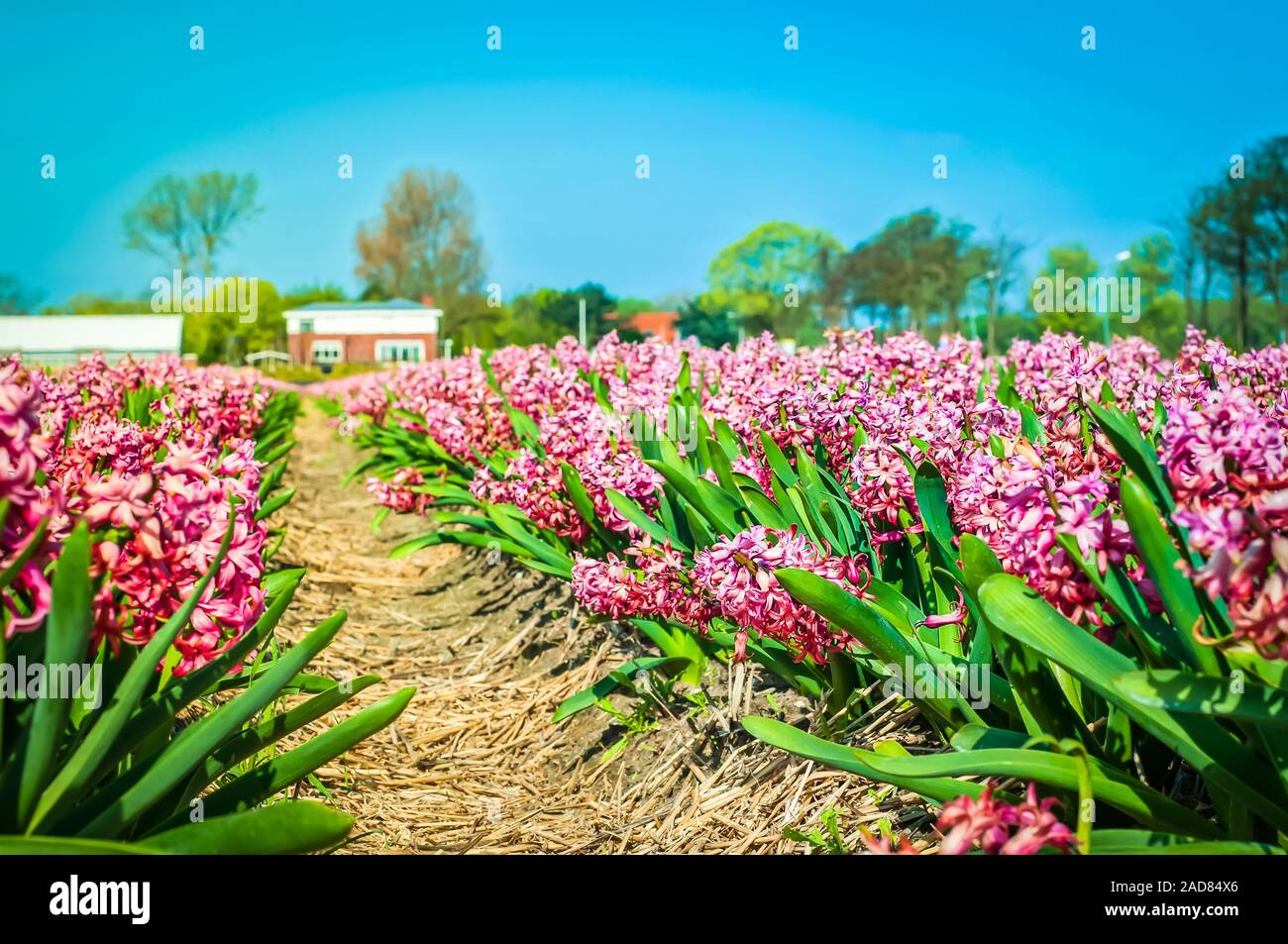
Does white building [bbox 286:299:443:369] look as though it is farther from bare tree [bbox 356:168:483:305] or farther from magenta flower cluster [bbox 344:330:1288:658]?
magenta flower cluster [bbox 344:330:1288:658]

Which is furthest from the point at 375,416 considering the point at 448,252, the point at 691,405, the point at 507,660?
the point at 448,252

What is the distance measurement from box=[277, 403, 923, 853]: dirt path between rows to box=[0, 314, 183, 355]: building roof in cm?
4581

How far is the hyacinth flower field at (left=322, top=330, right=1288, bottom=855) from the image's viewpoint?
1509mm

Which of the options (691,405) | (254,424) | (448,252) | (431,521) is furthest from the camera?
(448,252)

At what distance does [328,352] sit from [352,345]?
10.0 ft

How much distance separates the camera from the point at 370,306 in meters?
78.6

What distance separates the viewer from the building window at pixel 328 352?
77.0m

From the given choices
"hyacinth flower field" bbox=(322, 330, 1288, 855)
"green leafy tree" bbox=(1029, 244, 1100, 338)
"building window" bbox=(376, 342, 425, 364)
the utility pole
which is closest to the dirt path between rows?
"hyacinth flower field" bbox=(322, 330, 1288, 855)

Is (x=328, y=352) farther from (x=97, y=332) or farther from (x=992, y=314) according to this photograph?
(x=992, y=314)

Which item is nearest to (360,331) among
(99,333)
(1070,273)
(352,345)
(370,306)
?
(352,345)
